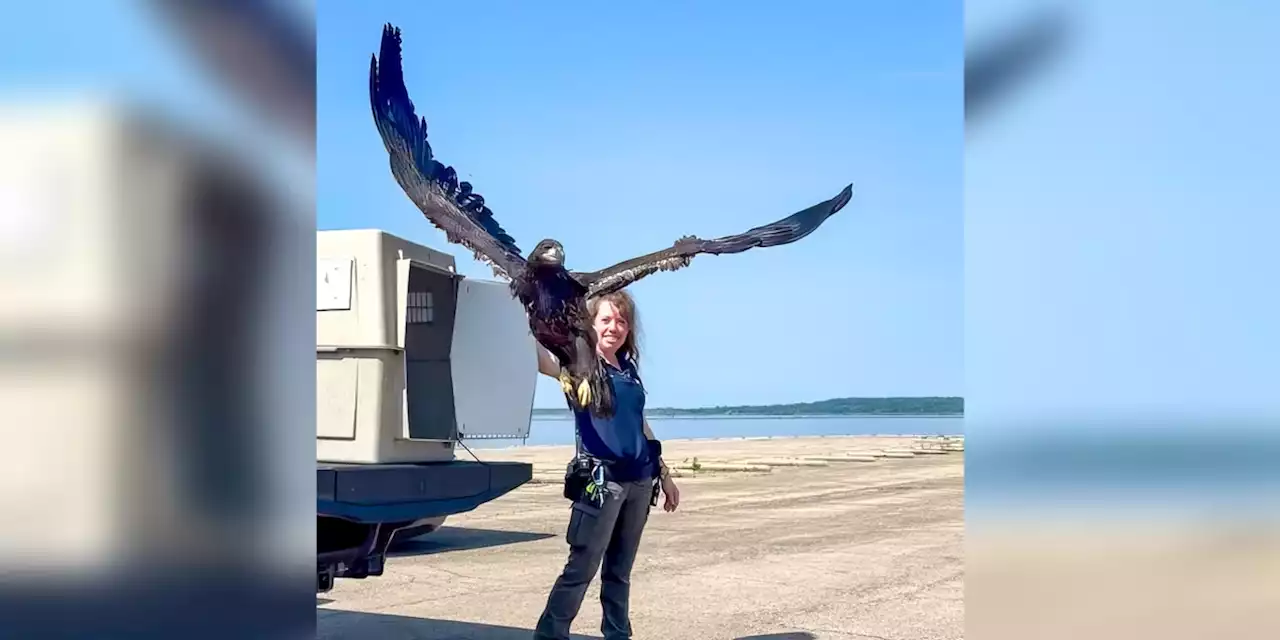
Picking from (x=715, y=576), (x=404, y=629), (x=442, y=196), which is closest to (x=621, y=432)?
(x=442, y=196)

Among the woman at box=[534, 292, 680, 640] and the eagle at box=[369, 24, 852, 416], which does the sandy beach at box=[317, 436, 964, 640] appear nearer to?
the woman at box=[534, 292, 680, 640]

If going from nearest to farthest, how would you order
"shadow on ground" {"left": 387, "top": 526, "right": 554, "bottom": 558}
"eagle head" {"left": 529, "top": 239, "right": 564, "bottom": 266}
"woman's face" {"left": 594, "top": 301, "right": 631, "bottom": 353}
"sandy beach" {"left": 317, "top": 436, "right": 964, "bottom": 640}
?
"eagle head" {"left": 529, "top": 239, "right": 564, "bottom": 266} < "woman's face" {"left": 594, "top": 301, "right": 631, "bottom": 353} < "sandy beach" {"left": 317, "top": 436, "right": 964, "bottom": 640} < "shadow on ground" {"left": 387, "top": 526, "right": 554, "bottom": 558}

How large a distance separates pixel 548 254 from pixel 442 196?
18.8 inches

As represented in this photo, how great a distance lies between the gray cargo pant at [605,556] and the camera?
4.55 metres

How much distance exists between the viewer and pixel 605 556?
4.84 m

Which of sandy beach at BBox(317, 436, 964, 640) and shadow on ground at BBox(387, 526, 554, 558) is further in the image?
shadow on ground at BBox(387, 526, 554, 558)

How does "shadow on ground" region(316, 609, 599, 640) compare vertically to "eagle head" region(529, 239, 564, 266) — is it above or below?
below

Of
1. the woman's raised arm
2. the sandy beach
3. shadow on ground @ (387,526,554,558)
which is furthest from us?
shadow on ground @ (387,526,554,558)

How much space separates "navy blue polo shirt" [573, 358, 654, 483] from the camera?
4.53 meters

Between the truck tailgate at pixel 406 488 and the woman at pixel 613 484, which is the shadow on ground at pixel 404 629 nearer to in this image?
the truck tailgate at pixel 406 488

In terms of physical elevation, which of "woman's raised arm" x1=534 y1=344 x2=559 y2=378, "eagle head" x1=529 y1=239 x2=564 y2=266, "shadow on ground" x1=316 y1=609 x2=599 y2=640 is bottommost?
"shadow on ground" x1=316 y1=609 x2=599 y2=640

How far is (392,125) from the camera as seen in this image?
4207 mm

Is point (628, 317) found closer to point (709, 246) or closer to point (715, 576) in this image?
point (709, 246)

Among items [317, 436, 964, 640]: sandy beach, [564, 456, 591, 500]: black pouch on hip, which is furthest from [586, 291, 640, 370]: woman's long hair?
[317, 436, 964, 640]: sandy beach
